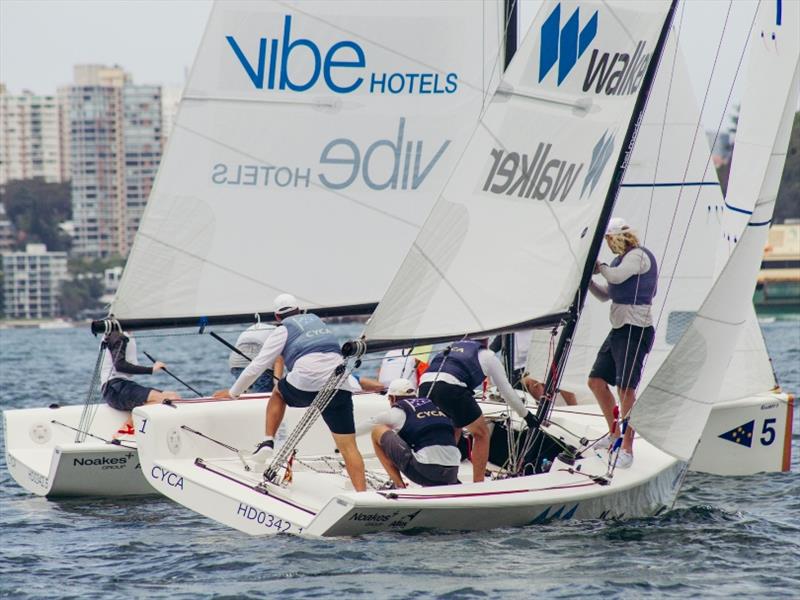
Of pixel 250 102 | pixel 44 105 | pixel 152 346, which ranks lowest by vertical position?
pixel 152 346

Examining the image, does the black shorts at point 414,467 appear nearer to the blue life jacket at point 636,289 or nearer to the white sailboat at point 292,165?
the blue life jacket at point 636,289

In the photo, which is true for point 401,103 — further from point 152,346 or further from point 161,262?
point 152,346

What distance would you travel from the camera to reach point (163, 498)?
10.8 meters

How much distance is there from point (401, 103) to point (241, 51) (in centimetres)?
126

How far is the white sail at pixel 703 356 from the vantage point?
905cm

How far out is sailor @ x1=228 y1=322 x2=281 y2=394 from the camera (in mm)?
11633

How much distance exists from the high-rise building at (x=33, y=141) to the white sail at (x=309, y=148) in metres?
130

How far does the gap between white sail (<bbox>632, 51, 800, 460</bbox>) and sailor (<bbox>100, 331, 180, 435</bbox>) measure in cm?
375

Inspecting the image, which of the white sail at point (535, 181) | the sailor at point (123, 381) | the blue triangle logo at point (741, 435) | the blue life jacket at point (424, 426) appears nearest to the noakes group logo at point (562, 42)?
the white sail at point (535, 181)

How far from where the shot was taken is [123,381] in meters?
11.3

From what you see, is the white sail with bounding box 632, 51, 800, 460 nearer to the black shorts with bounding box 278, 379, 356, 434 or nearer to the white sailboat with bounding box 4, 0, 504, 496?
the black shorts with bounding box 278, 379, 356, 434

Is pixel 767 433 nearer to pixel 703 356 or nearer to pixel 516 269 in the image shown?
pixel 703 356

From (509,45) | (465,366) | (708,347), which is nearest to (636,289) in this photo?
(708,347)

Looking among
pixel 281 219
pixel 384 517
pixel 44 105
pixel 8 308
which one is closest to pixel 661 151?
pixel 281 219
